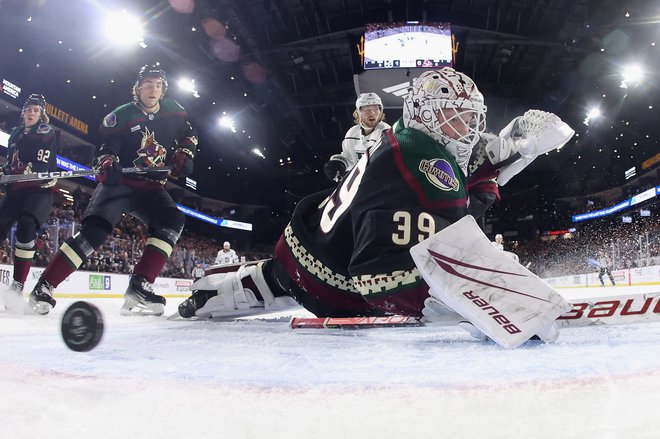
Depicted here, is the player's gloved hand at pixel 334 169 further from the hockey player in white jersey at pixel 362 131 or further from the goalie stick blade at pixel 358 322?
the goalie stick blade at pixel 358 322

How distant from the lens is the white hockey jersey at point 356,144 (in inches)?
141

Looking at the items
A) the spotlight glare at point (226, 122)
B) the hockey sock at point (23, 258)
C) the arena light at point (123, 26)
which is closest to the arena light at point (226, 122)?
the spotlight glare at point (226, 122)

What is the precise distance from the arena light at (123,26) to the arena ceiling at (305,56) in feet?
0.59

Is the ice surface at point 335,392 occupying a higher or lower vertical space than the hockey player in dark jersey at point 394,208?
lower

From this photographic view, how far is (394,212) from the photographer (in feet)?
4.62

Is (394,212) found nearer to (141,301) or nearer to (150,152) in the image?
(141,301)

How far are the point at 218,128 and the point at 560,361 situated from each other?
1832 centimetres

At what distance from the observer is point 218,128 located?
1822cm

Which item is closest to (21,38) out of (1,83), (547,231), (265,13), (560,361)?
(1,83)

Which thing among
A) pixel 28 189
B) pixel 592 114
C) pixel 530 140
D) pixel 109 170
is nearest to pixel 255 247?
pixel 592 114

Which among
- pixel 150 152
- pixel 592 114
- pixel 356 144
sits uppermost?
pixel 592 114

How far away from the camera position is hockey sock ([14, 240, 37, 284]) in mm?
3885

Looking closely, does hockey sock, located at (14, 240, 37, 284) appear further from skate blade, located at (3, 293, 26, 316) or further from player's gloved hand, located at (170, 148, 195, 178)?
player's gloved hand, located at (170, 148, 195, 178)

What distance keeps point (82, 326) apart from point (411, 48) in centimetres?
853
